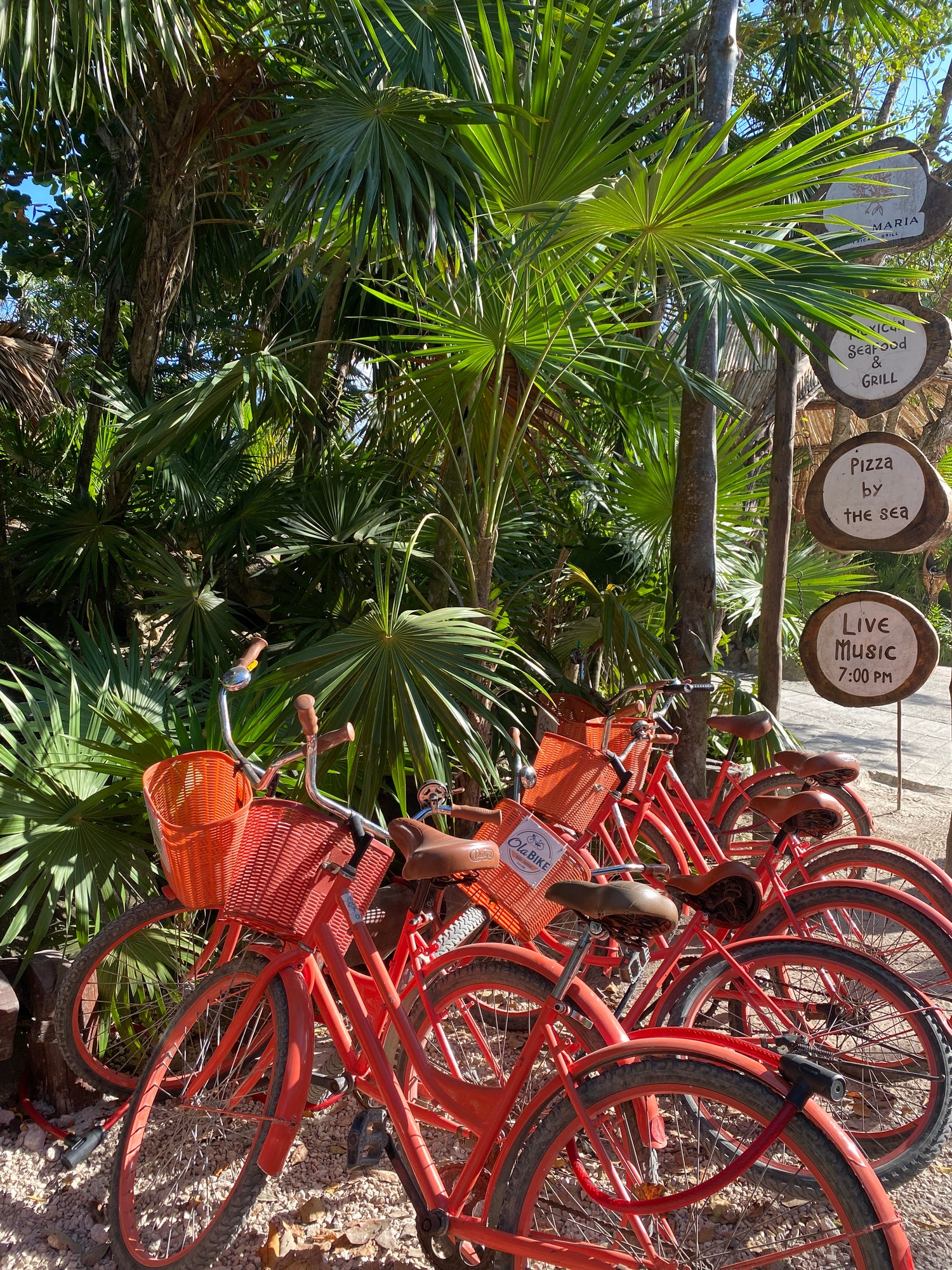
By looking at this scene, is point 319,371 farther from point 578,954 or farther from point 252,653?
point 578,954

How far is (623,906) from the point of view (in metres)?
1.42

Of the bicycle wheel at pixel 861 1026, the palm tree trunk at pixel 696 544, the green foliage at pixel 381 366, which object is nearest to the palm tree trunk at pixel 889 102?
the green foliage at pixel 381 366

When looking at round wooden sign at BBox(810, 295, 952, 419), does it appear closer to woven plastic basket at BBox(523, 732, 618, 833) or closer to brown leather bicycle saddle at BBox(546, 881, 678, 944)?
woven plastic basket at BBox(523, 732, 618, 833)

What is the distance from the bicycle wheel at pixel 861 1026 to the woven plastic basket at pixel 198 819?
2.96ft

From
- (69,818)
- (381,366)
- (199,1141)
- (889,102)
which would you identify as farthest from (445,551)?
(889,102)

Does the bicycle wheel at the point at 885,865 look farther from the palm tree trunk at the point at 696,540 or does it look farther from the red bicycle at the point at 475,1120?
the palm tree trunk at the point at 696,540

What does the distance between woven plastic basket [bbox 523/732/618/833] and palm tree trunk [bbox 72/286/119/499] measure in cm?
291

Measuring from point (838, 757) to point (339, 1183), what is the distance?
1581mm

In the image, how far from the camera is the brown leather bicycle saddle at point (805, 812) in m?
2.22

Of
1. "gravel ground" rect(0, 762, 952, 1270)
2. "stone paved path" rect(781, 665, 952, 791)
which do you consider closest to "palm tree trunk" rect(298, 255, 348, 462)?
"gravel ground" rect(0, 762, 952, 1270)

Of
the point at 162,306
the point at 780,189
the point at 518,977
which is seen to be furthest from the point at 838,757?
the point at 162,306

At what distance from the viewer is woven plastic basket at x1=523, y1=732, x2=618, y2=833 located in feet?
7.35

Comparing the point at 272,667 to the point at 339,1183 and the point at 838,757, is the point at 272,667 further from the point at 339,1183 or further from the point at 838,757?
the point at 838,757

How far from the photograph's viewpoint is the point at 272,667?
8.78 ft
